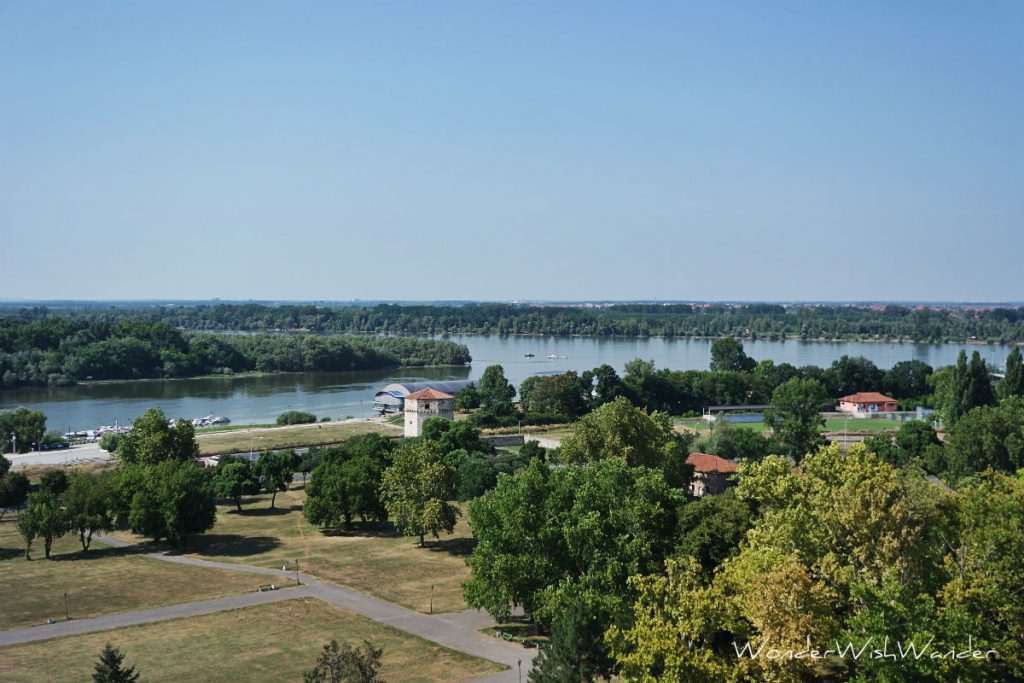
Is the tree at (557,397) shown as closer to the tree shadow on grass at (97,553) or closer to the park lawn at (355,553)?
the park lawn at (355,553)

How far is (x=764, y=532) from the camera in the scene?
1770cm

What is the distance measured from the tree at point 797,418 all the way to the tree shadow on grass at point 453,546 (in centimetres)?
1184

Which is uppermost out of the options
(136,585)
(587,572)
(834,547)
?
(834,547)

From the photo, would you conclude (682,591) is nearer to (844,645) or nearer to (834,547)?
(844,645)

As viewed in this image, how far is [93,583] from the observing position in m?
24.5

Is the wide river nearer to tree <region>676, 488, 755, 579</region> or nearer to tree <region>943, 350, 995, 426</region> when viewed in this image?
tree <region>943, 350, 995, 426</region>

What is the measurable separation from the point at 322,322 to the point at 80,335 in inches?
2740

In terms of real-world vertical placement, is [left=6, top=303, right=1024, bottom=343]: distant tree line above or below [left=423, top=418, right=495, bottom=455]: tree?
above

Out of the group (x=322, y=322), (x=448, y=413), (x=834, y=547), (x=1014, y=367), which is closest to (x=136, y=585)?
(x=834, y=547)

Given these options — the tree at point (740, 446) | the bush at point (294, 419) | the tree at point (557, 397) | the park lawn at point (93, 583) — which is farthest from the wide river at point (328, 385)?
the park lawn at point (93, 583)

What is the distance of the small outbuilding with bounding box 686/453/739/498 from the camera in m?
Result: 34.2

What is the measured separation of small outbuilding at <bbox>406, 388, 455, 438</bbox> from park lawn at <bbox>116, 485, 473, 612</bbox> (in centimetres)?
1415

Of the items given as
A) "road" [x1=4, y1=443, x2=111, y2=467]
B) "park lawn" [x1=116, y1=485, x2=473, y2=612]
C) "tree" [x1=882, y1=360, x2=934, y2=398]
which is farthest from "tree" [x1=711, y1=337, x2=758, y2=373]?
"road" [x1=4, y1=443, x2=111, y2=467]

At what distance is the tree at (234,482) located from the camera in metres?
34.8
